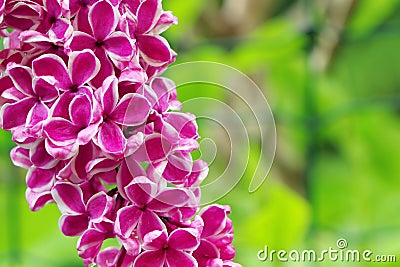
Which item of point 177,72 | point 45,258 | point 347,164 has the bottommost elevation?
point 45,258

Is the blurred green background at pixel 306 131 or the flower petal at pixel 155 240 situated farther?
the blurred green background at pixel 306 131

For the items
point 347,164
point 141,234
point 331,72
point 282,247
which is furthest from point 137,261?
point 331,72

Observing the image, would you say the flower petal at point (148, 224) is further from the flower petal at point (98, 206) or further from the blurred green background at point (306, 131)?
the blurred green background at point (306, 131)

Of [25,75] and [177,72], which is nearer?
[25,75]

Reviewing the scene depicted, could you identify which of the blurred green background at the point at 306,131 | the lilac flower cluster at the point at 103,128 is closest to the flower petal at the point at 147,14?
the lilac flower cluster at the point at 103,128

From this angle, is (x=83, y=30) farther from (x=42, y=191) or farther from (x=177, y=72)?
(x=177, y=72)

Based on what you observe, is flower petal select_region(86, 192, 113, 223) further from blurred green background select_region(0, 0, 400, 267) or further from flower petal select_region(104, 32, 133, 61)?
blurred green background select_region(0, 0, 400, 267)

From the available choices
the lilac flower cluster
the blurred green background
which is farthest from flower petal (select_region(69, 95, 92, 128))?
the blurred green background
